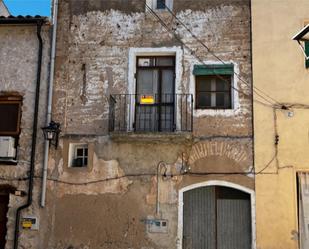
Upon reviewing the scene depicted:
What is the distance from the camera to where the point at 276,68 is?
1101cm

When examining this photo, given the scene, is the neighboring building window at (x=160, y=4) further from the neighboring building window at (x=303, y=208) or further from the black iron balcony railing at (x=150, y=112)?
the neighboring building window at (x=303, y=208)

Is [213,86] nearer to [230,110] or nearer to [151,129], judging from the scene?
[230,110]

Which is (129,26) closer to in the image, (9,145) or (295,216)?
(9,145)

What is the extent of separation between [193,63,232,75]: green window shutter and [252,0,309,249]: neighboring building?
608mm

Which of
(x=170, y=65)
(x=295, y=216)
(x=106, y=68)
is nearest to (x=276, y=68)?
(x=170, y=65)

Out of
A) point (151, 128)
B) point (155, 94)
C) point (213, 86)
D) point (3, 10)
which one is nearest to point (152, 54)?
point (155, 94)

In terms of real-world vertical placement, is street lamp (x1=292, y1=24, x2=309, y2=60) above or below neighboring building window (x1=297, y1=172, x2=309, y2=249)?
above

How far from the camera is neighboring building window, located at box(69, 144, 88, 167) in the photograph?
11.5 meters

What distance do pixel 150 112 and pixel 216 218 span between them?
3.09 meters

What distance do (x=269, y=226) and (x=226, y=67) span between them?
3.95 meters

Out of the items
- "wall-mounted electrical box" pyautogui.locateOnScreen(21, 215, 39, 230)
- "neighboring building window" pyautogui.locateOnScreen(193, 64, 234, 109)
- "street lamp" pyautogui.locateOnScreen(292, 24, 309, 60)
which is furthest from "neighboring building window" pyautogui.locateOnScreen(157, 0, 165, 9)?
"wall-mounted electrical box" pyautogui.locateOnScreen(21, 215, 39, 230)

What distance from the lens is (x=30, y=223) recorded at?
11.1 meters

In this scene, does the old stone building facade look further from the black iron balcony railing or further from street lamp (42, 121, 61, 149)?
street lamp (42, 121, 61, 149)

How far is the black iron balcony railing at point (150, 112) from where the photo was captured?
11148 mm
